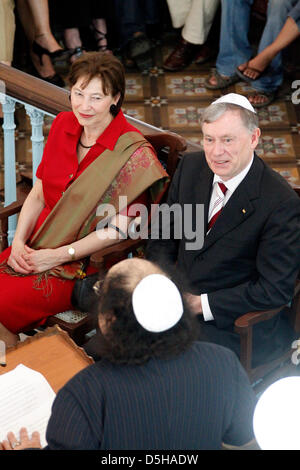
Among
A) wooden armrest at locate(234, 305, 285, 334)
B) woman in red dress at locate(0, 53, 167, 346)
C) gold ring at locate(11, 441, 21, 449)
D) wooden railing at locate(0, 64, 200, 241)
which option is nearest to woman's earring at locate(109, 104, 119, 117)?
woman in red dress at locate(0, 53, 167, 346)

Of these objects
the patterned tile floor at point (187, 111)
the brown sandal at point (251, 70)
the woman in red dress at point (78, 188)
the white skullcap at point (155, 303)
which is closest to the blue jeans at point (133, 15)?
the patterned tile floor at point (187, 111)

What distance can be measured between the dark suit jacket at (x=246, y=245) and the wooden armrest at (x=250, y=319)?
0.03 m

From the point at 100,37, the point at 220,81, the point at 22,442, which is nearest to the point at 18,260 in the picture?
the point at 22,442

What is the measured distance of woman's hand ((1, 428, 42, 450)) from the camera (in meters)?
2.11

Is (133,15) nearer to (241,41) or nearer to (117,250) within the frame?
(241,41)

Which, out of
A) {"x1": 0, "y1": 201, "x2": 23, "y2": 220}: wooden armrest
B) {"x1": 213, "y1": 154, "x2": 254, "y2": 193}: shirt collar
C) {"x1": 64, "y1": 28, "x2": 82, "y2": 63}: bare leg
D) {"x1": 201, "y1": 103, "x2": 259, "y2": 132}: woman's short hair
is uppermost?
{"x1": 64, "y1": 28, "x2": 82, "y2": 63}: bare leg

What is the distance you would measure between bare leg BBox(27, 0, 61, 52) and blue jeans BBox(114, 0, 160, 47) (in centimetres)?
54

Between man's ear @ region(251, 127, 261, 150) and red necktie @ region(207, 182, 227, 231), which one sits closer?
man's ear @ region(251, 127, 261, 150)

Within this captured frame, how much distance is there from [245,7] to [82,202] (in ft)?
9.11

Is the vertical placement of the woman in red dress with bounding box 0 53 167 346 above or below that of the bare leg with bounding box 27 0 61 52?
below

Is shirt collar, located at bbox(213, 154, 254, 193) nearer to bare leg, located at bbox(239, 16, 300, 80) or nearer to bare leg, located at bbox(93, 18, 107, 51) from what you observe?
bare leg, located at bbox(239, 16, 300, 80)

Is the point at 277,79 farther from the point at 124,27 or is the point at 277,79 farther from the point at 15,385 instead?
the point at 15,385

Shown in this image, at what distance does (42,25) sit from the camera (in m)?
5.22

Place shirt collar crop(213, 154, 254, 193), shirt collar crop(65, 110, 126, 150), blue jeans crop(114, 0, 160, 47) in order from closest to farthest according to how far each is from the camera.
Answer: shirt collar crop(213, 154, 254, 193) → shirt collar crop(65, 110, 126, 150) → blue jeans crop(114, 0, 160, 47)
